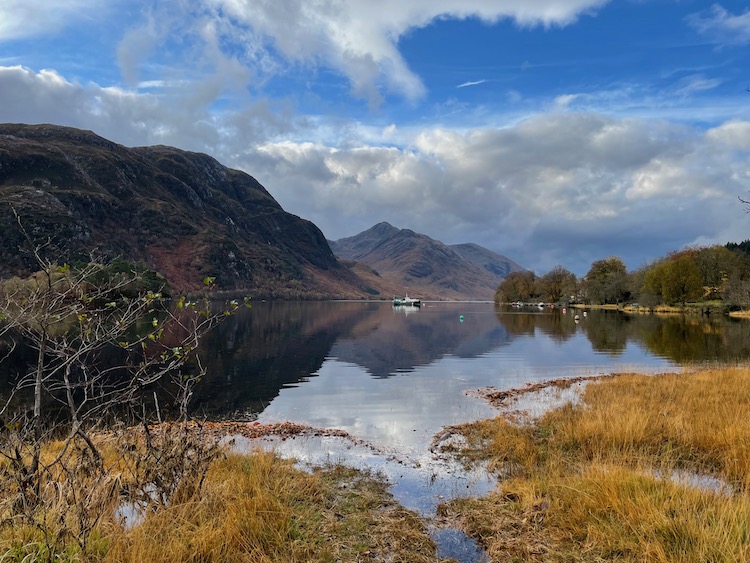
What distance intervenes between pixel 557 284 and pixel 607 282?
98.1 feet

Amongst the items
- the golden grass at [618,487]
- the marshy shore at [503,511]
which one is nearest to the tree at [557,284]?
the golden grass at [618,487]

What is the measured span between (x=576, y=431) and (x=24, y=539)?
47.3 ft

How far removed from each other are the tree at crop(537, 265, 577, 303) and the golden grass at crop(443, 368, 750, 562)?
16985 cm

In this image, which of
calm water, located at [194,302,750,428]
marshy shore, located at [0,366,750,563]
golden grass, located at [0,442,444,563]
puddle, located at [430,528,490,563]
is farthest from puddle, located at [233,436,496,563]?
calm water, located at [194,302,750,428]

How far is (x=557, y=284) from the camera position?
179 metres

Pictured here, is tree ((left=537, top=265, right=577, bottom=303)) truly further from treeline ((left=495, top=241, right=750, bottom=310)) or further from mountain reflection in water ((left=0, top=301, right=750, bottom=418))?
mountain reflection in water ((left=0, top=301, right=750, bottom=418))

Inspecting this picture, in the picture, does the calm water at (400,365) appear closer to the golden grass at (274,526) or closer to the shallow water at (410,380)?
the shallow water at (410,380)

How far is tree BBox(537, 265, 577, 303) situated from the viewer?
177 meters

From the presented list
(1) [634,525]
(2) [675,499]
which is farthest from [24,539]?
(2) [675,499]

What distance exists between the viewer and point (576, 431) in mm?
14531

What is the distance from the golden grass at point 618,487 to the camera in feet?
22.4

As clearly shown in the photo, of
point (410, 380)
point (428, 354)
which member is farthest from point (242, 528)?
point (428, 354)

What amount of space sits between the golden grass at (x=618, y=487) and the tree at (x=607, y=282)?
470 ft

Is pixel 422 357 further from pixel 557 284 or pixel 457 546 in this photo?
pixel 557 284
